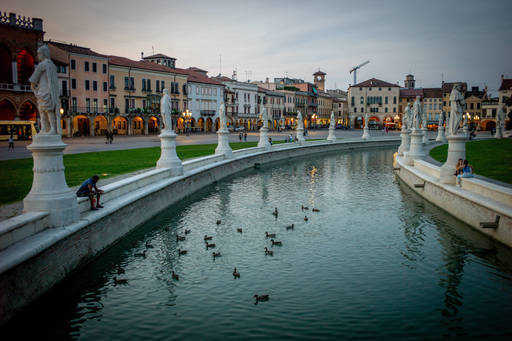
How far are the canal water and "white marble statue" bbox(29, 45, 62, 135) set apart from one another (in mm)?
3683

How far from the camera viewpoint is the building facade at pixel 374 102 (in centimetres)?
10419

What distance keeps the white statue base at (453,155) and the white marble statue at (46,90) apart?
532 inches

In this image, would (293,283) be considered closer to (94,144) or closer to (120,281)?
(120,281)

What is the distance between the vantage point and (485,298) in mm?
8578

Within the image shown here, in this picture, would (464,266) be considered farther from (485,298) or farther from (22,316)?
(22,316)

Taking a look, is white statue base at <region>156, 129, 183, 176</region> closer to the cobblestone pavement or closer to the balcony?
the cobblestone pavement

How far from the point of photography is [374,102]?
4158 inches

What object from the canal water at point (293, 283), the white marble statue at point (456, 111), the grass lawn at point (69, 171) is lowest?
the canal water at point (293, 283)

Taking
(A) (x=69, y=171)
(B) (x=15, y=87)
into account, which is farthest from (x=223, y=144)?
(B) (x=15, y=87)

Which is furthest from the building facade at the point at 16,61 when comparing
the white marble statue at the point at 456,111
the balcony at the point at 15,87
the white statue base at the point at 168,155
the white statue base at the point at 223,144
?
the white marble statue at the point at 456,111

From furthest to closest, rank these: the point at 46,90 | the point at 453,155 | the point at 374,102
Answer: the point at 374,102, the point at 453,155, the point at 46,90

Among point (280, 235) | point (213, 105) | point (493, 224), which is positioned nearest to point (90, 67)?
point (213, 105)

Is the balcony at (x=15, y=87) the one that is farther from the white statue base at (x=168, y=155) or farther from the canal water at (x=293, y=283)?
the canal water at (x=293, y=283)

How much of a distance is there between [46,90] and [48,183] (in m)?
2.16
